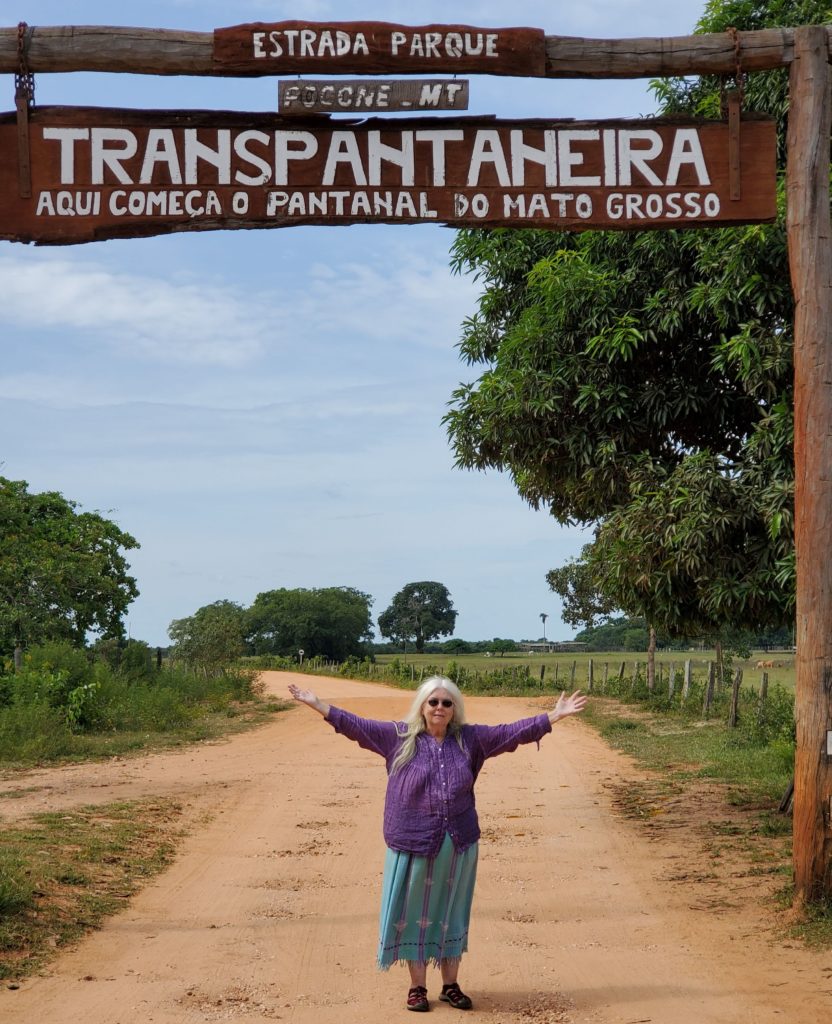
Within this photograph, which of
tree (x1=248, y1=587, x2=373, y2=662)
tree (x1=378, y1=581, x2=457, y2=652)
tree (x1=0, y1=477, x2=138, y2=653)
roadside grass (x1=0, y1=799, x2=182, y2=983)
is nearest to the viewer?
roadside grass (x1=0, y1=799, x2=182, y2=983)

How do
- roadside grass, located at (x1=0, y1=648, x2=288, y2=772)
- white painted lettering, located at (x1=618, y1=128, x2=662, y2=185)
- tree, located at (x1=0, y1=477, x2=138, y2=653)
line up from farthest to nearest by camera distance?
tree, located at (x1=0, y1=477, x2=138, y2=653)
roadside grass, located at (x1=0, y1=648, x2=288, y2=772)
white painted lettering, located at (x1=618, y1=128, x2=662, y2=185)

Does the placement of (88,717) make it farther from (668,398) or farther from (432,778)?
(432,778)

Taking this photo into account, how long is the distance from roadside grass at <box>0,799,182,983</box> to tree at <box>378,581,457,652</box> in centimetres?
9139

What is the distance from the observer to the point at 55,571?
1177 inches

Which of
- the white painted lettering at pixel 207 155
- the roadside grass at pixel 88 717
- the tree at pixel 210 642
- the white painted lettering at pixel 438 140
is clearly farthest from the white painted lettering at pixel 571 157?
the tree at pixel 210 642

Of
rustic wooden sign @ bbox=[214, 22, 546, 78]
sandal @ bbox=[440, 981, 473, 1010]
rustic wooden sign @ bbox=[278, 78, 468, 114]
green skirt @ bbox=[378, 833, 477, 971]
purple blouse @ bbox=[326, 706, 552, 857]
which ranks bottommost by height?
sandal @ bbox=[440, 981, 473, 1010]

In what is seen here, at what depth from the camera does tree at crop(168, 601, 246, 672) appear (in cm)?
3834

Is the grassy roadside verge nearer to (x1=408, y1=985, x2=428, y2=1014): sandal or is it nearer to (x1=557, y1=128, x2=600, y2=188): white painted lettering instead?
(x1=408, y1=985, x2=428, y2=1014): sandal

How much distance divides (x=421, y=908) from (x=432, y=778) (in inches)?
24.3

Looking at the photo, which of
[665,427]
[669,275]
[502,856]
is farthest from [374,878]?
[669,275]

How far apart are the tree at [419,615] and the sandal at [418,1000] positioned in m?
96.8

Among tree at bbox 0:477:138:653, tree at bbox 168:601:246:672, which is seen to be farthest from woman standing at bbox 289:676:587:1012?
tree at bbox 168:601:246:672

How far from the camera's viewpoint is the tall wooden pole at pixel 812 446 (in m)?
7.34

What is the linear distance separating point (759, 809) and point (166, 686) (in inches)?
623
